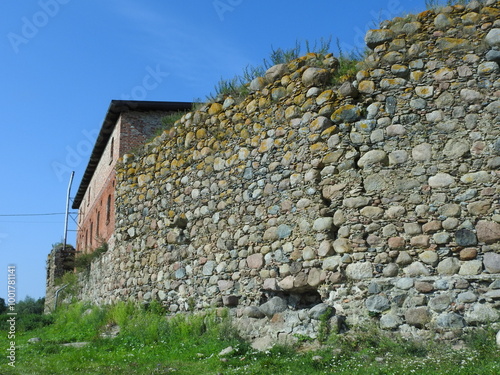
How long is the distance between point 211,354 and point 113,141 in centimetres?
1332

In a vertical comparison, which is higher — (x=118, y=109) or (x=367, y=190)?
(x=118, y=109)

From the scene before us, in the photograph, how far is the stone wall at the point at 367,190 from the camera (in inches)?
269

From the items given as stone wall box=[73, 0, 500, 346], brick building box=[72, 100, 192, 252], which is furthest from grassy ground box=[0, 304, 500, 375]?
brick building box=[72, 100, 192, 252]

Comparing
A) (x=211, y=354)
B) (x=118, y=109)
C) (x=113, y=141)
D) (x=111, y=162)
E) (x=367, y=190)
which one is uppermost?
(x=118, y=109)

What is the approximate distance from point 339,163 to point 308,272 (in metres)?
1.57

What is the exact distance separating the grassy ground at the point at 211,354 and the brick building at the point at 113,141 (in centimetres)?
652

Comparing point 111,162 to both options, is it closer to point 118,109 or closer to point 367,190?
point 118,109

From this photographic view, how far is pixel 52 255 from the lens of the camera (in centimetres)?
2634

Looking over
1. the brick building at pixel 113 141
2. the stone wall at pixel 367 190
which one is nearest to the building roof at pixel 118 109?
the brick building at pixel 113 141

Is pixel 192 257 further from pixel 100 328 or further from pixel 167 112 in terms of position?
pixel 167 112

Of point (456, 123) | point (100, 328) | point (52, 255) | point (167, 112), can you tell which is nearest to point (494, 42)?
point (456, 123)

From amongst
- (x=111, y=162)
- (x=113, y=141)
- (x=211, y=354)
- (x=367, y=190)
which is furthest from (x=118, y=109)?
(x=367, y=190)

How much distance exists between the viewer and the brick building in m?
18.2

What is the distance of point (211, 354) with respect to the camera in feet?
24.5
